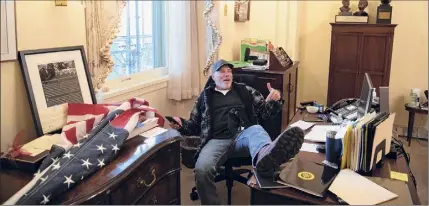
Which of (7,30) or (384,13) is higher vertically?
(384,13)

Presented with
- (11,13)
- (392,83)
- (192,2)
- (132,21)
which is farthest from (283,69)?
(11,13)

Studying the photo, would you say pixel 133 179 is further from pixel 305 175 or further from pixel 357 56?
pixel 357 56

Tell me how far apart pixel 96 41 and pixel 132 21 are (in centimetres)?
97

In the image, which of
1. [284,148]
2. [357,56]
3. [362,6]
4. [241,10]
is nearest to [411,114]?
[357,56]

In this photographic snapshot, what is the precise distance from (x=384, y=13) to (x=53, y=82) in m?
3.72

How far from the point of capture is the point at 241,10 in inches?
170

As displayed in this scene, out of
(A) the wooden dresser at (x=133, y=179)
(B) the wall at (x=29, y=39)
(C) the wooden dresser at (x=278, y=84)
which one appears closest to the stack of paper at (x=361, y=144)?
(A) the wooden dresser at (x=133, y=179)

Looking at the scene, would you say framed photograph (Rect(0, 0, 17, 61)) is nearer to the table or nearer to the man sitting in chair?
the man sitting in chair

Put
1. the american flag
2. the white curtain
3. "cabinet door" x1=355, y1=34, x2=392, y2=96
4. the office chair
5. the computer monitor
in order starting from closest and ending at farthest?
1. the american flag
2. the computer monitor
3. the office chair
4. the white curtain
5. "cabinet door" x1=355, y1=34, x2=392, y2=96

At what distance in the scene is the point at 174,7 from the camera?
3.57m

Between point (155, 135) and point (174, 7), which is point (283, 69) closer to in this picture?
point (174, 7)

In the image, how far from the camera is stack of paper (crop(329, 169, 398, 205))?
1.55 m

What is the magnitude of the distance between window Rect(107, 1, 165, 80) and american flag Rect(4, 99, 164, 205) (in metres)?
1.00

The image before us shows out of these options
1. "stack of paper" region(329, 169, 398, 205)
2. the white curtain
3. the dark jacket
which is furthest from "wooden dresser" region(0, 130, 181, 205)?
the white curtain
